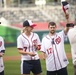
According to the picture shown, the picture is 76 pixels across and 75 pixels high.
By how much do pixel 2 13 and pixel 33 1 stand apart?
511cm

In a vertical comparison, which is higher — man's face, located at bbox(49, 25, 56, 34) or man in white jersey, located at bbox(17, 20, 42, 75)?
man's face, located at bbox(49, 25, 56, 34)

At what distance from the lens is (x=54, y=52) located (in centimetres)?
658

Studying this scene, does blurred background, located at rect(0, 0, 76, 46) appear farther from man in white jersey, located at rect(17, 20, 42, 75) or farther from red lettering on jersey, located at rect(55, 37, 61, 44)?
red lettering on jersey, located at rect(55, 37, 61, 44)

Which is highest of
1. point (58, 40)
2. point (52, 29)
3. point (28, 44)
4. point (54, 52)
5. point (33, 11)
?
point (33, 11)

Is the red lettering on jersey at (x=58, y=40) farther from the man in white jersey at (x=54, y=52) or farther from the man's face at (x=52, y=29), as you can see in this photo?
the man's face at (x=52, y=29)

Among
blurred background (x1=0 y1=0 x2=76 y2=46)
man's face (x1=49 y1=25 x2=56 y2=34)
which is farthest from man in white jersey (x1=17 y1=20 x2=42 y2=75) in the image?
blurred background (x1=0 y1=0 x2=76 y2=46)

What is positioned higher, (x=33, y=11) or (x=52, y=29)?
(x=33, y=11)

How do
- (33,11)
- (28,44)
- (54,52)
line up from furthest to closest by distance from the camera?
(33,11), (28,44), (54,52)

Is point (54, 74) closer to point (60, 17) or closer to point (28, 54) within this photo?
point (28, 54)

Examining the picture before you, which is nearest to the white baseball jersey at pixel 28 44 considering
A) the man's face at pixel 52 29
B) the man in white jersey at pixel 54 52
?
the man in white jersey at pixel 54 52

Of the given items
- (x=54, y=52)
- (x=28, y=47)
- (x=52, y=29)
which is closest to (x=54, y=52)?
(x=54, y=52)

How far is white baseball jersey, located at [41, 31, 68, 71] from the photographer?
21.6ft

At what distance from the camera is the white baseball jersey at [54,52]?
21.6ft

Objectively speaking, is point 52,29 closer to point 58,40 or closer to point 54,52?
point 58,40
